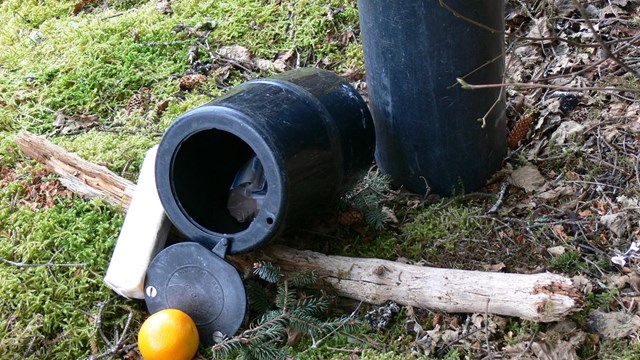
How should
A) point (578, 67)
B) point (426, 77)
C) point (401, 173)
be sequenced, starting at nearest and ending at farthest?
point (426, 77)
point (401, 173)
point (578, 67)

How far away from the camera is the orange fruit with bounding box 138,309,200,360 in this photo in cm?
282

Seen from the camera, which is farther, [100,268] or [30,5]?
[30,5]

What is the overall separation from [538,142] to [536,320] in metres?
1.33

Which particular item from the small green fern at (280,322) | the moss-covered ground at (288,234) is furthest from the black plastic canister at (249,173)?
the moss-covered ground at (288,234)

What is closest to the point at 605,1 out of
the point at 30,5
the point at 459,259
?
the point at 459,259

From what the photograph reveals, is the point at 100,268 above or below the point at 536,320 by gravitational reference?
below

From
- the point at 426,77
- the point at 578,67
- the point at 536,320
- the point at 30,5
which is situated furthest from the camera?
the point at 30,5

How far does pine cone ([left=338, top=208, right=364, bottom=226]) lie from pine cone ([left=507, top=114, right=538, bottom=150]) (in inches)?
37.2

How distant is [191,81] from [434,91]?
5.96ft

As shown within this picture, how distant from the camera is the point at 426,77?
3.28m

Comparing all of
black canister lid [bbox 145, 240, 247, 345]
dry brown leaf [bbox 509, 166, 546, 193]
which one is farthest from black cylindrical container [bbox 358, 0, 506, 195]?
black canister lid [bbox 145, 240, 247, 345]

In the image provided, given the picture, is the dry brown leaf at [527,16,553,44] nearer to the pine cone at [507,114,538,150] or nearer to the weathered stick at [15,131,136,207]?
the pine cone at [507,114,538,150]

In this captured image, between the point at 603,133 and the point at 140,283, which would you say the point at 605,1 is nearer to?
the point at 603,133

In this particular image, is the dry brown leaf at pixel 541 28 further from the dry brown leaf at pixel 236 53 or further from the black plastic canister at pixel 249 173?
the dry brown leaf at pixel 236 53
